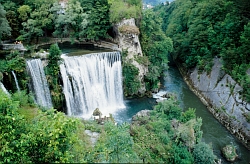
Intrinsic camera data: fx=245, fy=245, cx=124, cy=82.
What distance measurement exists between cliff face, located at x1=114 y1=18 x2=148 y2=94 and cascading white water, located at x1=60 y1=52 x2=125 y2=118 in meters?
1.63

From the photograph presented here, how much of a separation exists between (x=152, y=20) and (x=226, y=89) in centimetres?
1124

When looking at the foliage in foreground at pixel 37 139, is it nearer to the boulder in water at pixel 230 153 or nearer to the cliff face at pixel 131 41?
the boulder in water at pixel 230 153

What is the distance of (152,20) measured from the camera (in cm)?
2816

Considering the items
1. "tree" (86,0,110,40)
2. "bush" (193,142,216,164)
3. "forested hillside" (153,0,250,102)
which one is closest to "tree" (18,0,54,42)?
"tree" (86,0,110,40)

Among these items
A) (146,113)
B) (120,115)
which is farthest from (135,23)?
(146,113)

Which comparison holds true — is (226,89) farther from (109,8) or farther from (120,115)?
(109,8)

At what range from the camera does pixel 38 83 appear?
19438 millimetres

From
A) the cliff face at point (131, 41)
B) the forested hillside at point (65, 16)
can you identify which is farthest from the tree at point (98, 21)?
the cliff face at point (131, 41)

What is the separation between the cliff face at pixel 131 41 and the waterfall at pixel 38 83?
341 inches

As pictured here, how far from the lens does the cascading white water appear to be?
21.1m

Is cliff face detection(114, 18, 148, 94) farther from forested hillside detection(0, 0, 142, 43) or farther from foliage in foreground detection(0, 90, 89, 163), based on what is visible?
foliage in foreground detection(0, 90, 89, 163)

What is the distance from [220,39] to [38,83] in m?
18.7

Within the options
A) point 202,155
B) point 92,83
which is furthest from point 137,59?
point 202,155

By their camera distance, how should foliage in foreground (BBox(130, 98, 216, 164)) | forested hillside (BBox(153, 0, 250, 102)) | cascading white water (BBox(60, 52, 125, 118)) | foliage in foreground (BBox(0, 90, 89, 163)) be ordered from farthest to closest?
1. forested hillside (BBox(153, 0, 250, 102))
2. cascading white water (BBox(60, 52, 125, 118))
3. foliage in foreground (BBox(130, 98, 216, 164))
4. foliage in foreground (BBox(0, 90, 89, 163))
